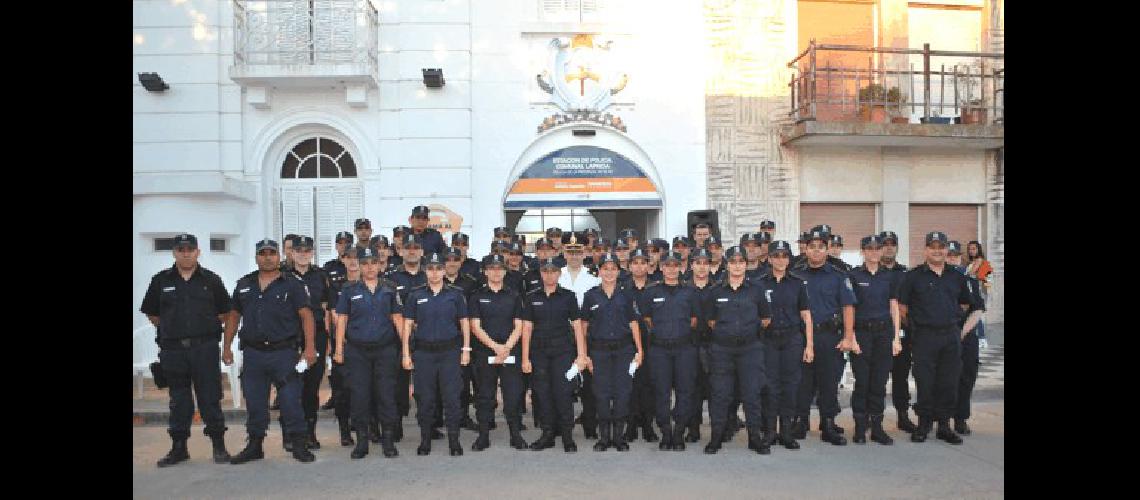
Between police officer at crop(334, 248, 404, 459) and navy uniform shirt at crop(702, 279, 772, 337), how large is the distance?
305cm

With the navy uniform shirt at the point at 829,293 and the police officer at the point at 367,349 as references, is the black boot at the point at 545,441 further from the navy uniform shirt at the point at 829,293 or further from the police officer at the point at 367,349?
the navy uniform shirt at the point at 829,293

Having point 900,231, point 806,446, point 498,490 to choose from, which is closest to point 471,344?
point 498,490

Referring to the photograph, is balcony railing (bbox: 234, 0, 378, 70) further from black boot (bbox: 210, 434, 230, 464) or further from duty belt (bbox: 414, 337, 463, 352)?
black boot (bbox: 210, 434, 230, 464)

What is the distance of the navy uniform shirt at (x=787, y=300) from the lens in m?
7.45

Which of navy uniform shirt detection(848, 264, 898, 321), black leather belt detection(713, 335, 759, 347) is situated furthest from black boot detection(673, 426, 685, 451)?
navy uniform shirt detection(848, 264, 898, 321)

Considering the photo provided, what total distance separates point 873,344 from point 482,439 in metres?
3.94

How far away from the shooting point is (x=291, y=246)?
7.98 m

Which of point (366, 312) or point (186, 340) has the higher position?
point (366, 312)

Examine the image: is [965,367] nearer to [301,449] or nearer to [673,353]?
[673,353]

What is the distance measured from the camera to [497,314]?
7512 mm

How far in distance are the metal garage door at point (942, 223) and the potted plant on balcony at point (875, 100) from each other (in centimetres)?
200

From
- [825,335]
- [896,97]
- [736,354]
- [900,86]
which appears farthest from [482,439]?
[900,86]

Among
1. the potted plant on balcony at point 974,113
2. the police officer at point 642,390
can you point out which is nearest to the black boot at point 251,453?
the police officer at point 642,390

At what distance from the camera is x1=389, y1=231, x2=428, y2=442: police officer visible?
309 inches
